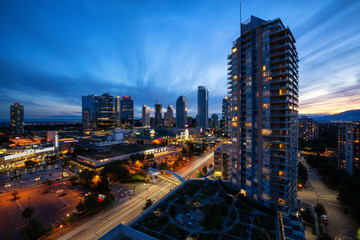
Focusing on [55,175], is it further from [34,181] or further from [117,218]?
[117,218]

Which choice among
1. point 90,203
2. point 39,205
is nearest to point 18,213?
point 39,205

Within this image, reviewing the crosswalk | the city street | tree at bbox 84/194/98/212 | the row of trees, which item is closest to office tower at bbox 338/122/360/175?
the row of trees

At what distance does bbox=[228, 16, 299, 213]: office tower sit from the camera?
3644 cm

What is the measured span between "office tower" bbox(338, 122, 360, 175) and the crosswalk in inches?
4521

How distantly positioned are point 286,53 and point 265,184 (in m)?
33.0

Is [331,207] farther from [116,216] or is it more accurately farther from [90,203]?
[90,203]

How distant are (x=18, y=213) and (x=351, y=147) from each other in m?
122

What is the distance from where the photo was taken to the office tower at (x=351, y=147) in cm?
6372

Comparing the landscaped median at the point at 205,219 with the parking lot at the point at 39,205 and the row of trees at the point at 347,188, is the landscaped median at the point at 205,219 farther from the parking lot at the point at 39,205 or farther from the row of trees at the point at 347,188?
the parking lot at the point at 39,205

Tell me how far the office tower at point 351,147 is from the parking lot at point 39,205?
10858 centimetres

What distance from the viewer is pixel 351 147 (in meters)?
65.2

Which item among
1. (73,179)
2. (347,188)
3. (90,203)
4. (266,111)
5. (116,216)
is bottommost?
(116,216)

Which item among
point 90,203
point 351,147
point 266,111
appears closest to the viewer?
point 266,111

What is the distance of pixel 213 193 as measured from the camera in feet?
143
